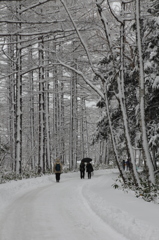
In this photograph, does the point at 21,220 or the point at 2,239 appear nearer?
the point at 2,239

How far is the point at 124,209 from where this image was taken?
679 centimetres

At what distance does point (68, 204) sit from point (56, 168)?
843 centimetres

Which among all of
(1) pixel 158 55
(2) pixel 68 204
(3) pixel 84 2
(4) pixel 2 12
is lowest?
(2) pixel 68 204

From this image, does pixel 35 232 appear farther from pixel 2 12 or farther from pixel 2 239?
pixel 2 12

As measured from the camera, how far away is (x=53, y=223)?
6590 mm

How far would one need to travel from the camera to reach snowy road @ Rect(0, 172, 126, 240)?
18.2 ft

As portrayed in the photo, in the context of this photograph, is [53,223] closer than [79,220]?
Yes

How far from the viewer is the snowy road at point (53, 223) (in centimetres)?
555

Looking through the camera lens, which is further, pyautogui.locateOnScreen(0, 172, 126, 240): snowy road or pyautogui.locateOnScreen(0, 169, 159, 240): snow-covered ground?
pyautogui.locateOnScreen(0, 172, 126, 240): snowy road

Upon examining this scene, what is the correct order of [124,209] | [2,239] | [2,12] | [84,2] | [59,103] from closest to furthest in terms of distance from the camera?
[2,239] < [124,209] < [2,12] < [84,2] < [59,103]

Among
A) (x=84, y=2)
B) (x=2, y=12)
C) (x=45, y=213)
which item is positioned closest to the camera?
(x=45, y=213)

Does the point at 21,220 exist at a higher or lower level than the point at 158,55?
lower

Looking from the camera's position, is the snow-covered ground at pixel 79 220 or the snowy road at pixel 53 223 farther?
the snowy road at pixel 53 223

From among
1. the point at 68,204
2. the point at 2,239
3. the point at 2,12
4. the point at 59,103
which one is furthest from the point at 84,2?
the point at 59,103
